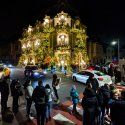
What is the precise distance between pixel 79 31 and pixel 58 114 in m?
37.0

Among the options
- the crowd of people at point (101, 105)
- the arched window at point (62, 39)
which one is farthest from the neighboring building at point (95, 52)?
the crowd of people at point (101, 105)

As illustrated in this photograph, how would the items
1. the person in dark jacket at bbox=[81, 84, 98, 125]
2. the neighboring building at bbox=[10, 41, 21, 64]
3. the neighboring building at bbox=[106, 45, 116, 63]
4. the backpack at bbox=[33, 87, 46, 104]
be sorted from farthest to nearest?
the neighboring building at bbox=[106, 45, 116, 63] < the neighboring building at bbox=[10, 41, 21, 64] < the backpack at bbox=[33, 87, 46, 104] < the person in dark jacket at bbox=[81, 84, 98, 125]

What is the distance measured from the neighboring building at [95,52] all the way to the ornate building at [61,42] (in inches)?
382

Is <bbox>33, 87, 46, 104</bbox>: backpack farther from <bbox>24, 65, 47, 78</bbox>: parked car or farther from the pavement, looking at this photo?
<bbox>24, 65, 47, 78</bbox>: parked car

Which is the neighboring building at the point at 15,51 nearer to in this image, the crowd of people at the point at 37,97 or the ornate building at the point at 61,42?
the ornate building at the point at 61,42

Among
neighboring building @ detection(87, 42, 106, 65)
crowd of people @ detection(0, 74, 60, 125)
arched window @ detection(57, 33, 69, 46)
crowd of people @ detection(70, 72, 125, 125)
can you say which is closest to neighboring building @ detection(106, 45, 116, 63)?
neighboring building @ detection(87, 42, 106, 65)

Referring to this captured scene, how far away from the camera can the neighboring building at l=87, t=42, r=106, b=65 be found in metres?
58.8

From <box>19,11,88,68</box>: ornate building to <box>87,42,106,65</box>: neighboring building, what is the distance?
382 inches

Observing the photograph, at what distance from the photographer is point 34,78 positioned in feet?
93.4

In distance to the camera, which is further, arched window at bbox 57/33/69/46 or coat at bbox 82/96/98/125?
arched window at bbox 57/33/69/46

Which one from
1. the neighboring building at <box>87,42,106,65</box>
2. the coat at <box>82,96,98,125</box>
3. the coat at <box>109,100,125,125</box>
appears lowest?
the coat at <box>82,96,98,125</box>

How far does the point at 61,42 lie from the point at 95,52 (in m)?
17.5

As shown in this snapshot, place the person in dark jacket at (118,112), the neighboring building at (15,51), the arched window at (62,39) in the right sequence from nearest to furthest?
the person in dark jacket at (118,112)
the arched window at (62,39)
the neighboring building at (15,51)

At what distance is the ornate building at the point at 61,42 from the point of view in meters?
45.7
